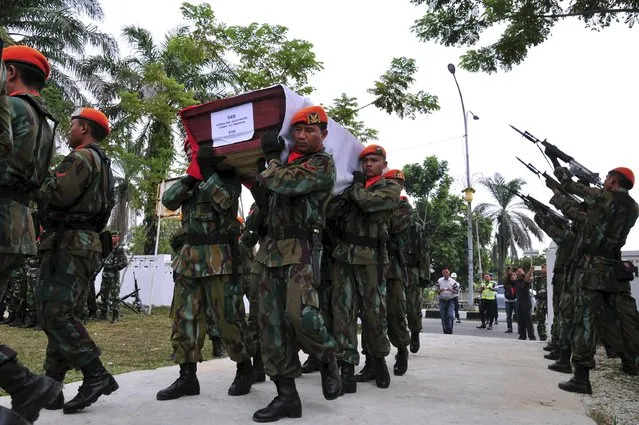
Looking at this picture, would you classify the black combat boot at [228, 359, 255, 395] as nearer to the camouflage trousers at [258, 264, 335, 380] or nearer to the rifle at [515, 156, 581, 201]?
the camouflage trousers at [258, 264, 335, 380]

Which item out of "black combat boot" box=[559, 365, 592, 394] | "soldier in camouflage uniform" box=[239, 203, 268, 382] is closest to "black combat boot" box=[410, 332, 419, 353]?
"black combat boot" box=[559, 365, 592, 394]

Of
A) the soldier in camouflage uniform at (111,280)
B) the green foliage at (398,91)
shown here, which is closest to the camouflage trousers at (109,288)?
the soldier in camouflage uniform at (111,280)

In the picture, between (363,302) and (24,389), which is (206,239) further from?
(24,389)

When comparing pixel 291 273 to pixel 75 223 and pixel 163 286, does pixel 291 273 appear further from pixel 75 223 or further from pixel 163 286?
pixel 163 286

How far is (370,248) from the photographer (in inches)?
190

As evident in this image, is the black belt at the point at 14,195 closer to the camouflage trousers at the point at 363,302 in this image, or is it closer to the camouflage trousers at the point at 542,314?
the camouflage trousers at the point at 363,302

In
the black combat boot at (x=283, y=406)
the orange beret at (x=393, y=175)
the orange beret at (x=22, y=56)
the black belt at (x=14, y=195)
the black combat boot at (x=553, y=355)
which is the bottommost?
the black combat boot at (x=553, y=355)

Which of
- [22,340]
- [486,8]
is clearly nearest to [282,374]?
[486,8]

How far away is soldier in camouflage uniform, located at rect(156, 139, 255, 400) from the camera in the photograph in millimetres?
3996

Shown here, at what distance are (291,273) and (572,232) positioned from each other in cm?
545

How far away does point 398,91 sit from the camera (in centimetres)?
1233

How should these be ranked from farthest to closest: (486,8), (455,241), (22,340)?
(455,241) < (22,340) < (486,8)

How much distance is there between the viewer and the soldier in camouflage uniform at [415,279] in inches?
287

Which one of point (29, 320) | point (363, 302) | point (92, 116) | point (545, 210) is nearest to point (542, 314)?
point (545, 210)
